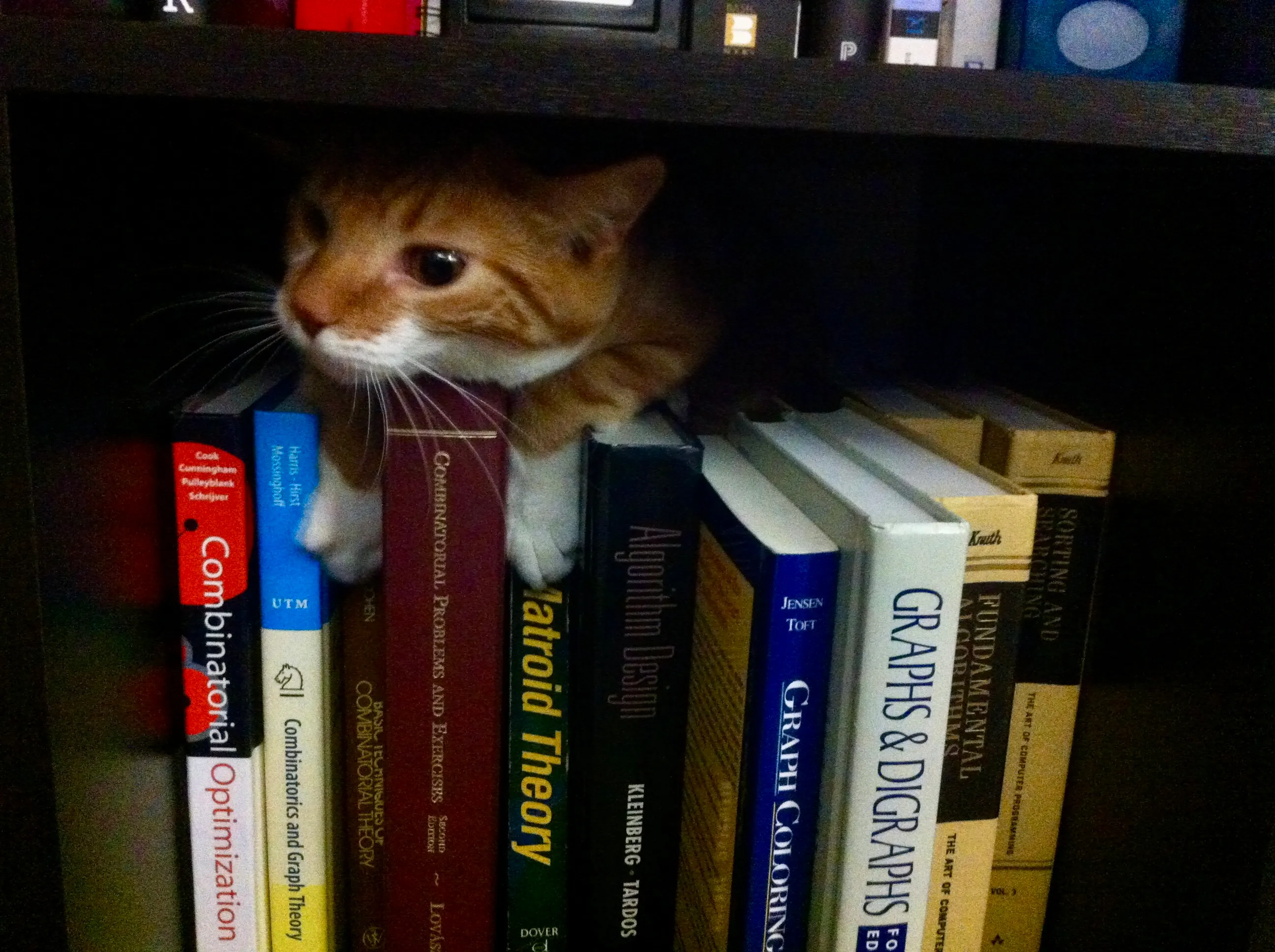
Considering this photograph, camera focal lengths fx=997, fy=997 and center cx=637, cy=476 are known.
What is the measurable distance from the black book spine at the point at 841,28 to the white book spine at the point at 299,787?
0.49 metres

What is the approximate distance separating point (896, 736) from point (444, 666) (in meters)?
0.29

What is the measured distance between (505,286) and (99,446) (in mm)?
293

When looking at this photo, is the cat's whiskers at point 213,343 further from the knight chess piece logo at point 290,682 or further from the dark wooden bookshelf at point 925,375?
the knight chess piece logo at point 290,682

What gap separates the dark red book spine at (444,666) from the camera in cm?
62

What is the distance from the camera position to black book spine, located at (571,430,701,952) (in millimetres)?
639

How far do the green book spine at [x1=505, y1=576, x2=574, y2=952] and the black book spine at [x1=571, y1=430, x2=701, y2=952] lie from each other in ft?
0.04

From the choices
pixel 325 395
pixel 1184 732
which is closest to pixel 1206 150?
pixel 1184 732

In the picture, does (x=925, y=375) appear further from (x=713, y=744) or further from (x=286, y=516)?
(x=286, y=516)

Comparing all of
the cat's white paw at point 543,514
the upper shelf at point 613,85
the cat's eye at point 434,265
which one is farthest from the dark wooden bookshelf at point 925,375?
the cat's white paw at point 543,514

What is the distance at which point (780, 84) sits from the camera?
474 millimetres

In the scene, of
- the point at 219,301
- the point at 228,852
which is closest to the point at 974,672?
the point at 228,852

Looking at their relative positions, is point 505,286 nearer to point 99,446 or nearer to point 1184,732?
point 99,446

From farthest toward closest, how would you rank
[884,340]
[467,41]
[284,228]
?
[884,340] → [284,228] → [467,41]

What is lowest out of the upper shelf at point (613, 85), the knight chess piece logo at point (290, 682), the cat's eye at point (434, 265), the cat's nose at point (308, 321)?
the knight chess piece logo at point (290, 682)
